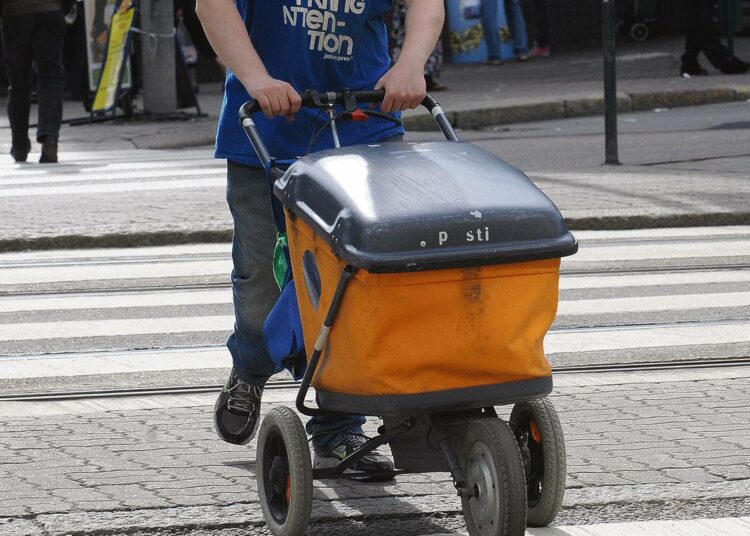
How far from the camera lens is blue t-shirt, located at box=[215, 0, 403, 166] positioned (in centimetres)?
399

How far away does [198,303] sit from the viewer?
695 cm

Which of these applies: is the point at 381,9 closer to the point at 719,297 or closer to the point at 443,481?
the point at 443,481

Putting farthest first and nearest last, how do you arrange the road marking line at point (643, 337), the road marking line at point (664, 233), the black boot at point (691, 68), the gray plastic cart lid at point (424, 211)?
the black boot at point (691, 68) → the road marking line at point (664, 233) → the road marking line at point (643, 337) → the gray plastic cart lid at point (424, 211)

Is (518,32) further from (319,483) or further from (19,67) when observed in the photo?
(319,483)

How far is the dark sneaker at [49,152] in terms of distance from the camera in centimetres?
1190

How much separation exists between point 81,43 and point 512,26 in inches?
268

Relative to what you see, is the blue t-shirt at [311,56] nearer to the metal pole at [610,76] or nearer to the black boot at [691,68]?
the metal pole at [610,76]

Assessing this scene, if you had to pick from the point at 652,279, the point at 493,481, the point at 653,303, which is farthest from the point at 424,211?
the point at 652,279

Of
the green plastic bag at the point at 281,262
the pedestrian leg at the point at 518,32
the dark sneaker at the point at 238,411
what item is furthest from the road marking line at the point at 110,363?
the pedestrian leg at the point at 518,32

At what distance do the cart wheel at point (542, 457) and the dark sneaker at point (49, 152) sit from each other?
8.66 meters

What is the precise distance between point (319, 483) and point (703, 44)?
14558 mm

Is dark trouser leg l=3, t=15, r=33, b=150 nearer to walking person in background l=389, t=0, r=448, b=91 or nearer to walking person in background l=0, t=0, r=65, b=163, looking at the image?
walking person in background l=0, t=0, r=65, b=163

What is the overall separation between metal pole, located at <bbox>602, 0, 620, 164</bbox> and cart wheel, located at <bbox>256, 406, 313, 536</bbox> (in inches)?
287

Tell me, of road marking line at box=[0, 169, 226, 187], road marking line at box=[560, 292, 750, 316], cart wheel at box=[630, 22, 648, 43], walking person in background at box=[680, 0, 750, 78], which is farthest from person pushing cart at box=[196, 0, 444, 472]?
cart wheel at box=[630, 22, 648, 43]
